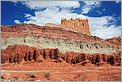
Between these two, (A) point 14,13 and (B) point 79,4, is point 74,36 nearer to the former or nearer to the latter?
(B) point 79,4

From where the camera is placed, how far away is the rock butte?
6035mm

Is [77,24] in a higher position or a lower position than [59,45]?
A: higher

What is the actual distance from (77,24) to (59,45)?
0.45 metres

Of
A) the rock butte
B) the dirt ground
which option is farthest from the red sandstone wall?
the dirt ground

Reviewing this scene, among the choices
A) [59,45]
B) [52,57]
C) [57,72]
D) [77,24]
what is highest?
[77,24]

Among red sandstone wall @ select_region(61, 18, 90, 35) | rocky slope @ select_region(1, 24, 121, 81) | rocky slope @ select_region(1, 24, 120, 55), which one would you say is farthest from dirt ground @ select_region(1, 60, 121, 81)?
red sandstone wall @ select_region(61, 18, 90, 35)

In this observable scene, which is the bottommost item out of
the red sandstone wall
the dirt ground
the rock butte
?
the dirt ground

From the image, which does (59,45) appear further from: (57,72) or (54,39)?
(57,72)

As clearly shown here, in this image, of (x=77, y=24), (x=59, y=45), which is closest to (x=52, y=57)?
(x=59, y=45)

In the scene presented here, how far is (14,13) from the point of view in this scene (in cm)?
607

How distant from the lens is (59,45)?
608 centimetres

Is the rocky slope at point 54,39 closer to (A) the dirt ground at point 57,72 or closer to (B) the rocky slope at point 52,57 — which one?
(B) the rocky slope at point 52,57

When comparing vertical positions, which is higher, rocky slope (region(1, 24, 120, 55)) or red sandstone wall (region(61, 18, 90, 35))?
red sandstone wall (region(61, 18, 90, 35))

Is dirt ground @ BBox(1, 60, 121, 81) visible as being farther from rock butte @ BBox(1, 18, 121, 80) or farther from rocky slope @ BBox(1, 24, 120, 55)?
rocky slope @ BBox(1, 24, 120, 55)
